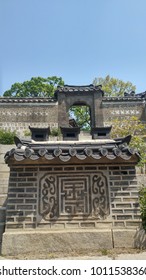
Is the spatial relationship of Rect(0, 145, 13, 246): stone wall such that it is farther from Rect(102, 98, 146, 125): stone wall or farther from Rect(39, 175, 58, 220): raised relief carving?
Rect(102, 98, 146, 125): stone wall

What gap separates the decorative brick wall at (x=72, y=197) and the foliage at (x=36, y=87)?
2513 centimetres

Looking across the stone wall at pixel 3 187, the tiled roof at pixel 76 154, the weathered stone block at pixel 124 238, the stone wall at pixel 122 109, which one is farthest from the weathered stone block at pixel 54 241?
the stone wall at pixel 122 109

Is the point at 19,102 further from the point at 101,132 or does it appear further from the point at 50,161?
the point at 50,161

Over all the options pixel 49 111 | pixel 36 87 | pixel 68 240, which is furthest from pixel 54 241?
pixel 36 87

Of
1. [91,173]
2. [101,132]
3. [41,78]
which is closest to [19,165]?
[91,173]

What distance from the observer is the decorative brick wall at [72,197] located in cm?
618

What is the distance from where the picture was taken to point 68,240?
591 centimetres

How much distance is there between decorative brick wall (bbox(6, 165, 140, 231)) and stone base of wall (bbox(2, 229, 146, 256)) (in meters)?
0.19

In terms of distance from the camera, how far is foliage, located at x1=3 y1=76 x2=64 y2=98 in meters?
30.8

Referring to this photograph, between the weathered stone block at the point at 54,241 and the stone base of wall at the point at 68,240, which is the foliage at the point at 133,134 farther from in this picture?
the weathered stone block at the point at 54,241

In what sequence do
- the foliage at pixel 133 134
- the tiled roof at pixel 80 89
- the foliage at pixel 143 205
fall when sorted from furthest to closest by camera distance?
the tiled roof at pixel 80 89
the foliage at pixel 133 134
the foliage at pixel 143 205

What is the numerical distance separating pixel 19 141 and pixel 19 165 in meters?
1.26

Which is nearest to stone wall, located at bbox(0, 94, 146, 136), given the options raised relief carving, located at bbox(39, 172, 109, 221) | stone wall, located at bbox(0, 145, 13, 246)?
stone wall, located at bbox(0, 145, 13, 246)

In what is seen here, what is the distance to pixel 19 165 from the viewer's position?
648cm
